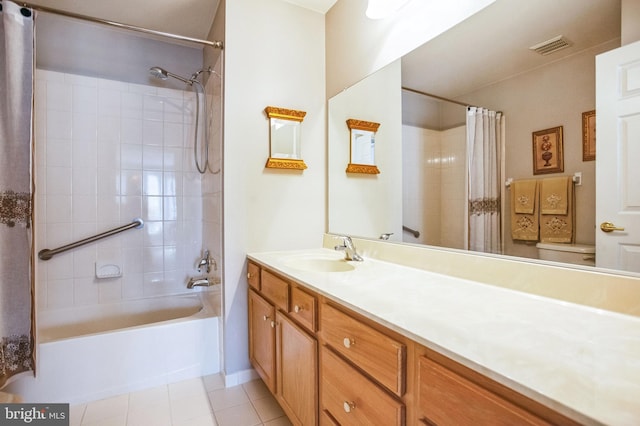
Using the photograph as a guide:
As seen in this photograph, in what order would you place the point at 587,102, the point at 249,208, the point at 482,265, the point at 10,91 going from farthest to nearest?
1. the point at 249,208
2. the point at 10,91
3. the point at 482,265
4. the point at 587,102

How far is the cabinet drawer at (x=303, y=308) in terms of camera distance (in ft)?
3.84

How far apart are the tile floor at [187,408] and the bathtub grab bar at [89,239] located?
3.46 feet

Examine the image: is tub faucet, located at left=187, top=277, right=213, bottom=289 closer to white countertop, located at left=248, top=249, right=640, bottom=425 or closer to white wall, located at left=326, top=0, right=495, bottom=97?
white countertop, located at left=248, top=249, right=640, bottom=425

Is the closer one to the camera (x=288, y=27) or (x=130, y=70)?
(x=288, y=27)

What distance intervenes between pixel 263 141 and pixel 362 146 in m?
0.63

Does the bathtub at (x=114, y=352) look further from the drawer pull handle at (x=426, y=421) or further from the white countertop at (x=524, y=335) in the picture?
the drawer pull handle at (x=426, y=421)

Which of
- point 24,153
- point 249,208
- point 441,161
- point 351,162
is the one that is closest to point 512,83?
point 441,161

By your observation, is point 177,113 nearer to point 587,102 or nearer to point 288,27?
point 288,27

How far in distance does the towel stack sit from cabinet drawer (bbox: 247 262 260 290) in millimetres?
1265

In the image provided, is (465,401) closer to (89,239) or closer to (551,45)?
(551,45)

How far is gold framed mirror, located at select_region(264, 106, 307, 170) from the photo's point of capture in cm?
196

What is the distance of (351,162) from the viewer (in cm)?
200

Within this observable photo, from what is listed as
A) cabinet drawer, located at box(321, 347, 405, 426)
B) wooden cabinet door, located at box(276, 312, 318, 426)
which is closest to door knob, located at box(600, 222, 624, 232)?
cabinet drawer, located at box(321, 347, 405, 426)

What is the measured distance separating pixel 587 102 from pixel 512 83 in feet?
0.86
